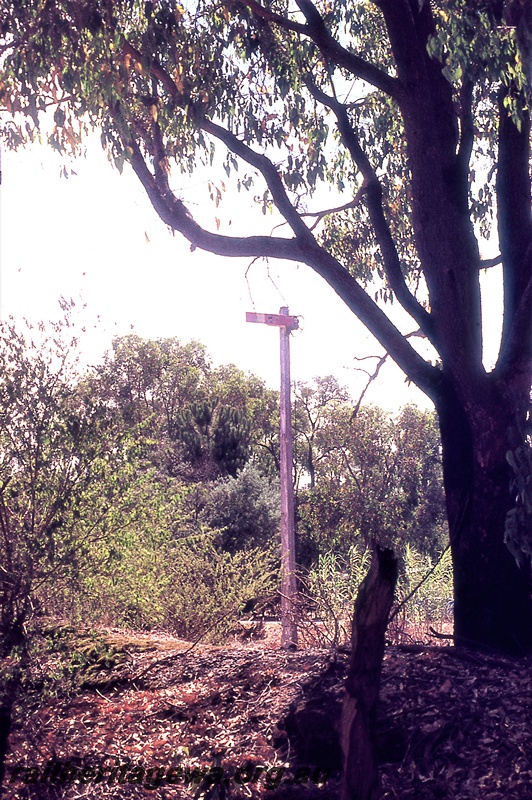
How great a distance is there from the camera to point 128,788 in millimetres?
5504

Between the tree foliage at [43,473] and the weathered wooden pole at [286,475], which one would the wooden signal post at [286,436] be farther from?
the tree foliage at [43,473]

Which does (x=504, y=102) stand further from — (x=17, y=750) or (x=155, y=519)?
(x=17, y=750)

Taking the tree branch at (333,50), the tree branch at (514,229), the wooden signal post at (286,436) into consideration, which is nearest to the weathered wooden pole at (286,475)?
the wooden signal post at (286,436)

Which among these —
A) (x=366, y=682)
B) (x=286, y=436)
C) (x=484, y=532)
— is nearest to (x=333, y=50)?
(x=484, y=532)

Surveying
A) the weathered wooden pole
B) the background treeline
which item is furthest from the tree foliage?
the weathered wooden pole

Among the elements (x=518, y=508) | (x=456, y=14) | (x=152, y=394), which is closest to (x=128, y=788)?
(x=518, y=508)

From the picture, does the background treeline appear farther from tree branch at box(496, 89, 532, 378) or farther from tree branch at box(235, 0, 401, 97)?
tree branch at box(235, 0, 401, 97)

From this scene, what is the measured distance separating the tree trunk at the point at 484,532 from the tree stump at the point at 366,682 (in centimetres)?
252

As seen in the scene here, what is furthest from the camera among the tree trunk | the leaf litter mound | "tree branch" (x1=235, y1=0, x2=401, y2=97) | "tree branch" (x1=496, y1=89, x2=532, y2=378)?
"tree branch" (x1=235, y1=0, x2=401, y2=97)

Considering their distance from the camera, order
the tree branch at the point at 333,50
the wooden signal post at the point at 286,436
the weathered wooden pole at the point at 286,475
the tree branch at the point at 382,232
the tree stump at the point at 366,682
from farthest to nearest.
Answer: the wooden signal post at the point at 286,436 < the weathered wooden pole at the point at 286,475 < the tree branch at the point at 333,50 < the tree branch at the point at 382,232 < the tree stump at the point at 366,682

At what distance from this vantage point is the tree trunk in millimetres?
6613

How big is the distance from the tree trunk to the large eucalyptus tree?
11 millimetres

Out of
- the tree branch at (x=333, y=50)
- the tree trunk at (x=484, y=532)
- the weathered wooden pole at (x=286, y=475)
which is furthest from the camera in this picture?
→ the weathered wooden pole at (x=286, y=475)

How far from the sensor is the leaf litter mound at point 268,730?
5.24m
